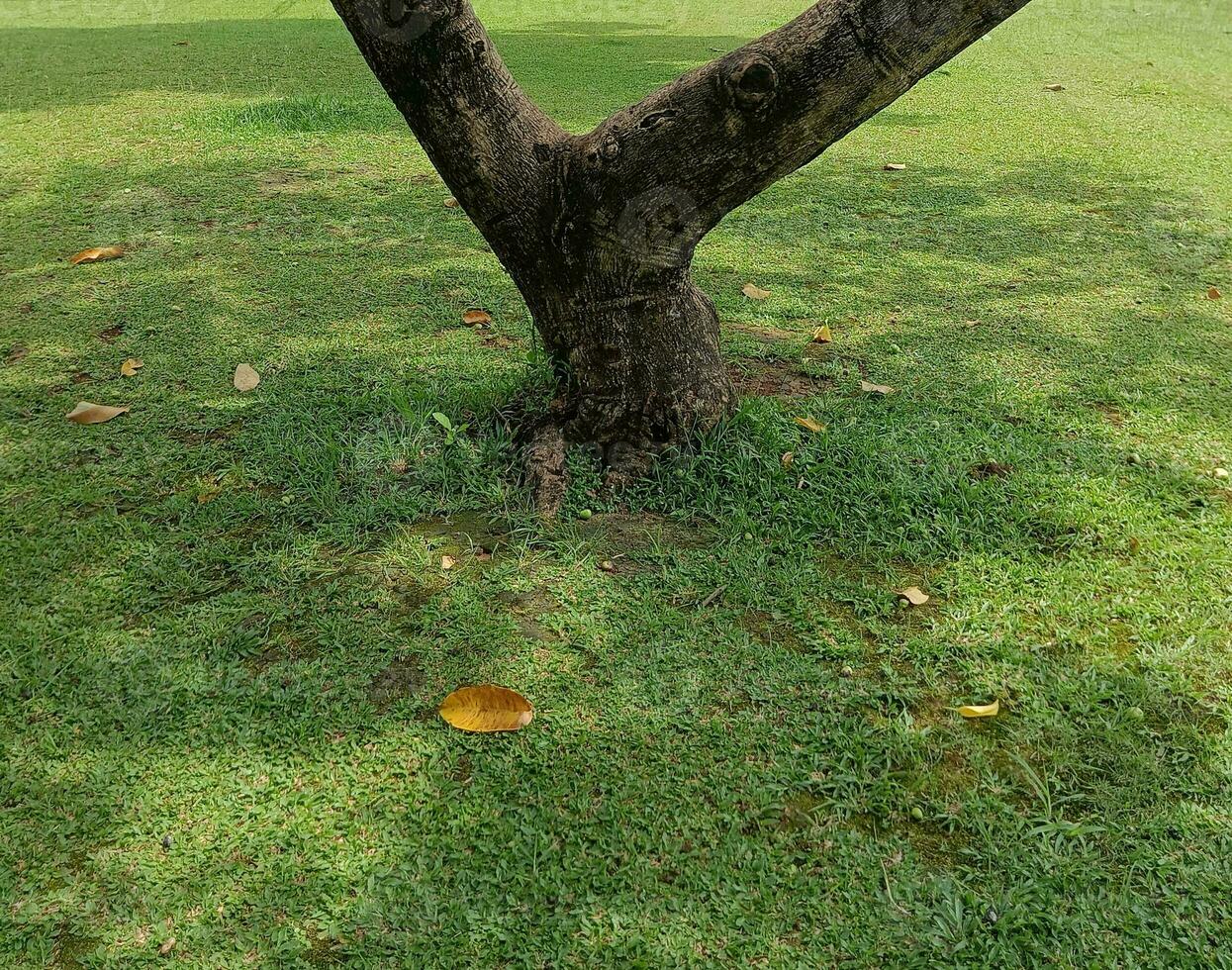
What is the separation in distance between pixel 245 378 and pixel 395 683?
1.62 m

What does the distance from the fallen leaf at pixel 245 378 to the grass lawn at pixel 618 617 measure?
6cm

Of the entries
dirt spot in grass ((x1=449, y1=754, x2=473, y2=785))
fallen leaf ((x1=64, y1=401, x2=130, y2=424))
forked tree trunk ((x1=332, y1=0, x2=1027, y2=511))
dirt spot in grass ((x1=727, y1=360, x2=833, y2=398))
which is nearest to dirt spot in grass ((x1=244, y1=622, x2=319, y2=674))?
dirt spot in grass ((x1=449, y1=754, x2=473, y2=785))

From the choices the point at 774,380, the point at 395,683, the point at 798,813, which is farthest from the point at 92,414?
the point at 798,813

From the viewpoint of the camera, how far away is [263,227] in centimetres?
467

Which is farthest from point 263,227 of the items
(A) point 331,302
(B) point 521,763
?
(B) point 521,763

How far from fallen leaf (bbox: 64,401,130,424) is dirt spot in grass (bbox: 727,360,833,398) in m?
2.03

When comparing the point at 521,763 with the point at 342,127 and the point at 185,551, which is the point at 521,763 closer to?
the point at 185,551

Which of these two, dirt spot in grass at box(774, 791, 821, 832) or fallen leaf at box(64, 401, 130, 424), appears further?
fallen leaf at box(64, 401, 130, 424)

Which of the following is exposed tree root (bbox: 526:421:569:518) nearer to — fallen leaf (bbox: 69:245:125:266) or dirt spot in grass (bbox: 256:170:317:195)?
fallen leaf (bbox: 69:245:125:266)

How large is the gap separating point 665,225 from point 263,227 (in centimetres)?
287

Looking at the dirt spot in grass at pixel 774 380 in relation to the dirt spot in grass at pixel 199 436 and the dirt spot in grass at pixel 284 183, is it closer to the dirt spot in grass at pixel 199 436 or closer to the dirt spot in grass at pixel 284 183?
the dirt spot in grass at pixel 199 436

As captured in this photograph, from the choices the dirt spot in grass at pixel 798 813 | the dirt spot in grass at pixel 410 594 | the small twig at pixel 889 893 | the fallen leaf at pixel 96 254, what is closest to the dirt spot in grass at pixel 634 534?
the dirt spot in grass at pixel 410 594

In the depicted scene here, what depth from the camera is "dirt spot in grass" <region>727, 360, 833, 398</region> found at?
10.7ft

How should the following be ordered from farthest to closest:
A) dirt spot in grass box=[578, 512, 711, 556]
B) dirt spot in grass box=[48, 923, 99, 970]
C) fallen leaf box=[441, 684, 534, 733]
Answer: dirt spot in grass box=[578, 512, 711, 556], fallen leaf box=[441, 684, 534, 733], dirt spot in grass box=[48, 923, 99, 970]
